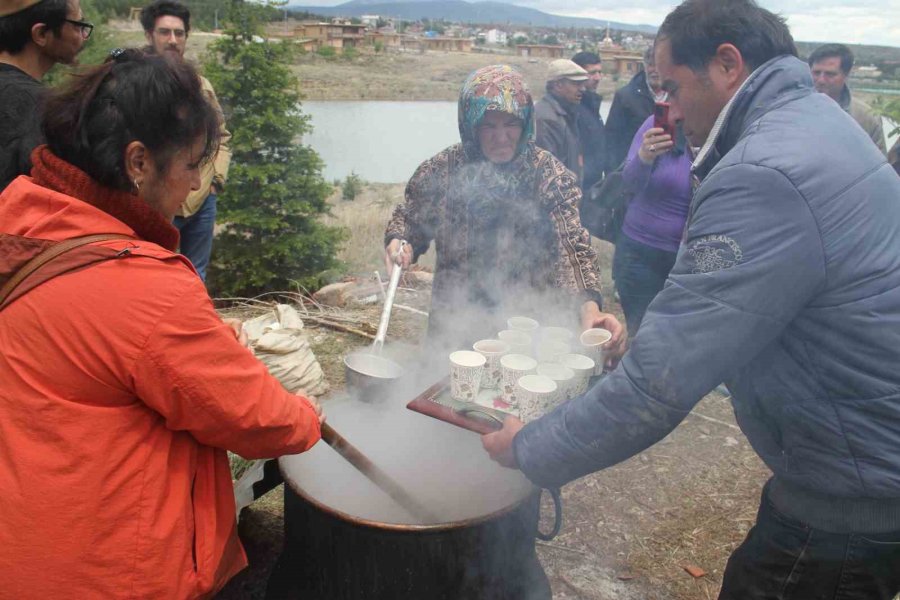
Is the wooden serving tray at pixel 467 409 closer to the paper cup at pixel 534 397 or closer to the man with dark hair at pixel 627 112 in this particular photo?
the paper cup at pixel 534 397

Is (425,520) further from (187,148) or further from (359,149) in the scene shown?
(359,149)

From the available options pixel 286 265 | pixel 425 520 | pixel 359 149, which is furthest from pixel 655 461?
pixel 359 149

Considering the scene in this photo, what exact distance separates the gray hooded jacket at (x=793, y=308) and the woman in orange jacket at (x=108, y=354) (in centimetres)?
100

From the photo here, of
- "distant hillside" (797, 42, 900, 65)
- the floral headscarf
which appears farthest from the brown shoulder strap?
the floral headscarf

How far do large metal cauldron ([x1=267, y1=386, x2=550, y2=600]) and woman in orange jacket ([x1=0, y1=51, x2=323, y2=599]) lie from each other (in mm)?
536

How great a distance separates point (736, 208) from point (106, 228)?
1369mm

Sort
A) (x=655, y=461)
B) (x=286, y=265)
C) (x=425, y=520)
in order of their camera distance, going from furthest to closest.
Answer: (x=286, y=265) < (x=655, y=461) < (x=425, y=520)

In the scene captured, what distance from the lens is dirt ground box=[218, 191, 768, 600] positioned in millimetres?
2982

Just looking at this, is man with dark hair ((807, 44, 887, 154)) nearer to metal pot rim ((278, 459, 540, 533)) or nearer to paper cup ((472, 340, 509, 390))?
paper cup ((472, 340, 509, 390))

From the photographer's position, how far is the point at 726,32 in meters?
1.54

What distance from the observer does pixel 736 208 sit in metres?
1.35

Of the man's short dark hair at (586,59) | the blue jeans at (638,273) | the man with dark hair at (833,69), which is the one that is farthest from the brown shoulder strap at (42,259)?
the man's short dark hair at (586,59)

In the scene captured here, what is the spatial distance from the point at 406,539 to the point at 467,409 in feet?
1.66

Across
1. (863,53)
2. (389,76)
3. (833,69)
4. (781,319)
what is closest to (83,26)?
(781,319)
